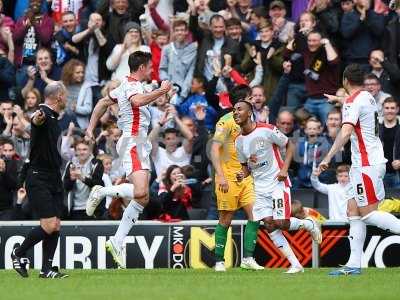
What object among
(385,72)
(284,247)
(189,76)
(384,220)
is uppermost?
(385,72)

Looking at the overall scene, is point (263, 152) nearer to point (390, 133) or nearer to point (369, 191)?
point (369, 191)

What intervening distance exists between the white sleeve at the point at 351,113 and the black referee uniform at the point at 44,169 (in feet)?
10.9

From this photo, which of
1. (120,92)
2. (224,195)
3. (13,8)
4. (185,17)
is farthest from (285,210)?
(13,8)

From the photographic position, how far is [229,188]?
1752 centimetres

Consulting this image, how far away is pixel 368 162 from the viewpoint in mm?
15781

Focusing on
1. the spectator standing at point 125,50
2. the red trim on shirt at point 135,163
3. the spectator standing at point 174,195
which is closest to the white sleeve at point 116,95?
the red trim on shirt at point 135,163

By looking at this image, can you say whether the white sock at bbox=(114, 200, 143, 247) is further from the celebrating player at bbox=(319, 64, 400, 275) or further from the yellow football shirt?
the celebrating player at bbox=(319, 64, 400, 275)

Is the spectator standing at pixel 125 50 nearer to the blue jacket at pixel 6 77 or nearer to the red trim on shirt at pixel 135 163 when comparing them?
the blue jacket at pixel 6 77

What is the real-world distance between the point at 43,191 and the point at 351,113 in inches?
144

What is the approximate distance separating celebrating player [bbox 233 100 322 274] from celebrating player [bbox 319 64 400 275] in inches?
39.5

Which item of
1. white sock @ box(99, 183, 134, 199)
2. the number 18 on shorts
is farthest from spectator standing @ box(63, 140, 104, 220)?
the number 18 on shorts

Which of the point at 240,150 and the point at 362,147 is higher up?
the point at 362,147

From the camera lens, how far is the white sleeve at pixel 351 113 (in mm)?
15578

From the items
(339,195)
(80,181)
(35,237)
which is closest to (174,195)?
(80,181)
